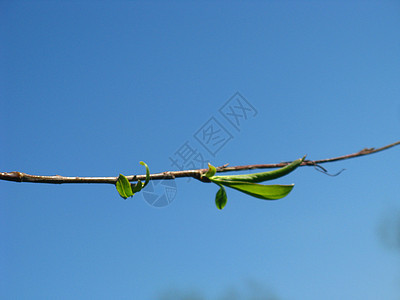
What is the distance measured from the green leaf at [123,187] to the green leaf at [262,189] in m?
0.19

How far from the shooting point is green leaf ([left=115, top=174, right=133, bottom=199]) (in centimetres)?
82

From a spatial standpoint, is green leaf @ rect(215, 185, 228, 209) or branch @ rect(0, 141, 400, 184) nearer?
branch @ rect(0, 141, 400, 184)

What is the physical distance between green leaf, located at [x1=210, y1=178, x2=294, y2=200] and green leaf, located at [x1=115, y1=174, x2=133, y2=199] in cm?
19

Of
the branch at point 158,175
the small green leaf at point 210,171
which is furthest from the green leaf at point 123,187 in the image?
the small green leaf at point 210,171

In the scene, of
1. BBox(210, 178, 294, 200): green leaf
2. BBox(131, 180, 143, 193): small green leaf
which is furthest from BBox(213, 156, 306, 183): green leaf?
BBox(131, 180, 143, 193): small green leaf

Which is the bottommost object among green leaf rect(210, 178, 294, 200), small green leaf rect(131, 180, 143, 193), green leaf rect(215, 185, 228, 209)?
green leaf rect(210, 178, 294, 200)

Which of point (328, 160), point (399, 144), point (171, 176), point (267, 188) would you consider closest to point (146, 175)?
point (171, 176)

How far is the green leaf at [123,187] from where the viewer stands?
0.82 m

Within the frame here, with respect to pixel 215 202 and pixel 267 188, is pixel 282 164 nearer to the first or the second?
pixel 267 188

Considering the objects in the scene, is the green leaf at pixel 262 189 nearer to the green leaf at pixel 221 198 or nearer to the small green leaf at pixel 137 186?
the green leaf at pixel 221 198

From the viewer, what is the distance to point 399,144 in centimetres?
77

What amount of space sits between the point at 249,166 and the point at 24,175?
0.50 m

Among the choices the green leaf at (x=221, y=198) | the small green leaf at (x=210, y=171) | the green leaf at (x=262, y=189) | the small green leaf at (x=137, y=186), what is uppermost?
the small green leaf at (x=137, y=186)

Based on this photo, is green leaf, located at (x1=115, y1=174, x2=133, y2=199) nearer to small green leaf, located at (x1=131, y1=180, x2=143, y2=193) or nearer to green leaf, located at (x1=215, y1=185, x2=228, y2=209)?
small green leaf, located at (x1=131, y1=180, x2=143, y2=193)
